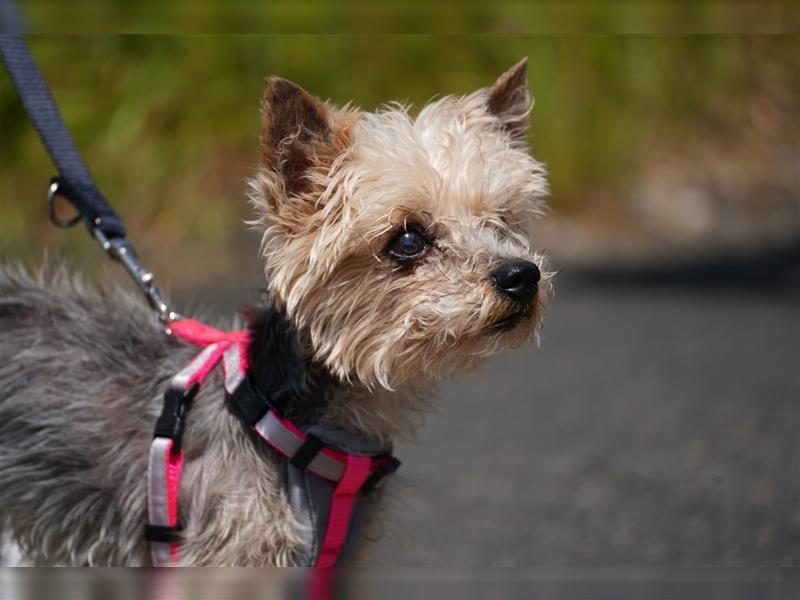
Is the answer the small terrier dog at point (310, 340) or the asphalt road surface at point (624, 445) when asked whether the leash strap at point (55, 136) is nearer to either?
the small terrier dog at point (310, 340)

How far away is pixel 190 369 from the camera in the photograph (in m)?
2.88

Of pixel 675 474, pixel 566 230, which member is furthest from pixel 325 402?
pixel 566 230

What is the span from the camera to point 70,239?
8.17m

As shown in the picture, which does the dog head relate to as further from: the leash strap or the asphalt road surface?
the leash strap

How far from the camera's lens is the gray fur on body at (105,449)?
2.73 meters

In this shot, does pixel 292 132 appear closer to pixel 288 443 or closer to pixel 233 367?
pixel 233 367

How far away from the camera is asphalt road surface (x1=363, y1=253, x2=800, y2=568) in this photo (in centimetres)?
457

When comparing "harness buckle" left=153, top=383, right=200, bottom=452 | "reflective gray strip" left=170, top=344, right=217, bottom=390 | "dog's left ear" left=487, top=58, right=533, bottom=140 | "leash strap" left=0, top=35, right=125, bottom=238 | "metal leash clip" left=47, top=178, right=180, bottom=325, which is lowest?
"harness buckle" left=153, top=383, right=200, bottom=452

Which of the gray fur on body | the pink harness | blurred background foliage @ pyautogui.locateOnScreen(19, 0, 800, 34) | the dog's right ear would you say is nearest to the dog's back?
the gray fur on body

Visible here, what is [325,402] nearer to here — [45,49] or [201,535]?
[201,535]

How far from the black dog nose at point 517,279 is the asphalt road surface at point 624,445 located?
1.85 feet

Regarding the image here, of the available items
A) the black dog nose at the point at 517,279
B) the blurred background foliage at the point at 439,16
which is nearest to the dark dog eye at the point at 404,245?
the black dog nose at the point at 517,279

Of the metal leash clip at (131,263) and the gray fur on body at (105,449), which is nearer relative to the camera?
the gray fur on body at (105,449)

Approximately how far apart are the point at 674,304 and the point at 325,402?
6573mm
